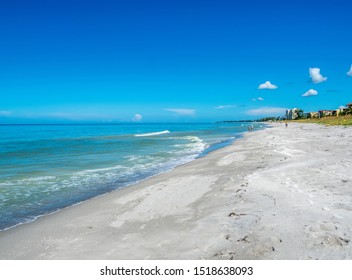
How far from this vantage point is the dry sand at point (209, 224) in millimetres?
5004

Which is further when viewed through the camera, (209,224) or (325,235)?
(209,224)

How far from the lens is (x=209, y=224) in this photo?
630cm

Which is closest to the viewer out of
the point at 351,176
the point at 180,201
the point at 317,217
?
the point at 317,217

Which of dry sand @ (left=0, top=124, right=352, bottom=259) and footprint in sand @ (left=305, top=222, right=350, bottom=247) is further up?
footprint in sand @ (left=305, top=222, right=350, bottom=247)

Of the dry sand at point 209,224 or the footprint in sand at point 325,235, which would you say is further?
the dry sand at point 209,224

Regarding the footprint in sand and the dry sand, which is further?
→ the dry sand

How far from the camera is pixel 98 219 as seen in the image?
7.77 m

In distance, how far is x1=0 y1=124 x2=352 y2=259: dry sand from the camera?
5.00 m

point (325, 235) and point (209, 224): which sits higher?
point (325, 235)

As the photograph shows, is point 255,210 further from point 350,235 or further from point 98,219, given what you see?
point 98,219

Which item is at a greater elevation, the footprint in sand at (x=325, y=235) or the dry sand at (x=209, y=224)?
the footprint in sand at (x=325, y=235)

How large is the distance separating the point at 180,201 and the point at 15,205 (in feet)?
18.8

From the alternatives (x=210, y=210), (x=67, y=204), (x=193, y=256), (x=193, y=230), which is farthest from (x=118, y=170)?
(x=193, y=256)
